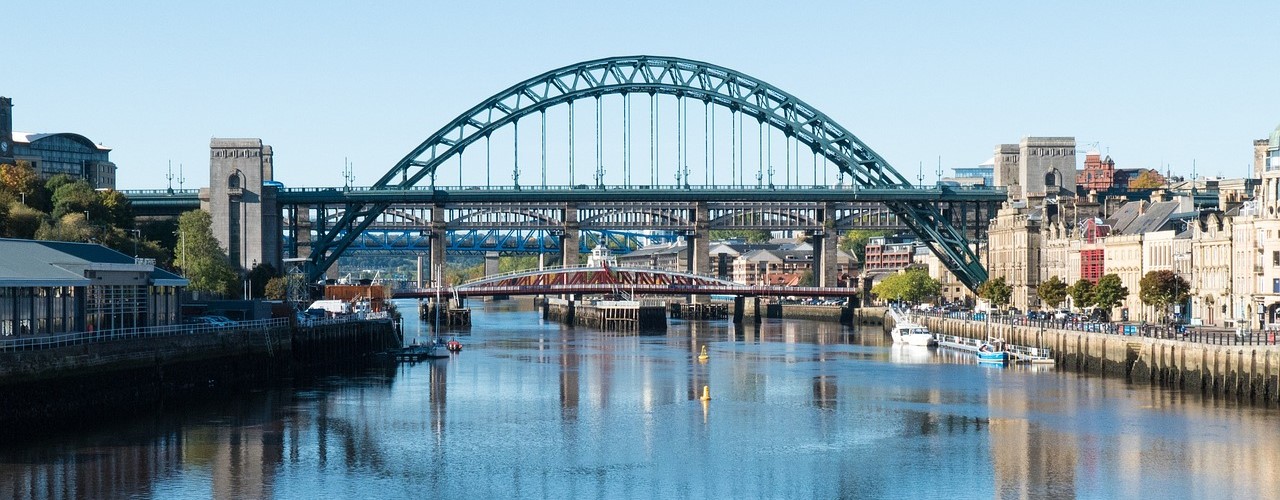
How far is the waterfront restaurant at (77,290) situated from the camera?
58.0m

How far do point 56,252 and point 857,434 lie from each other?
98.8 ft

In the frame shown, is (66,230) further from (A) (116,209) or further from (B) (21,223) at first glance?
(A) (116,209)

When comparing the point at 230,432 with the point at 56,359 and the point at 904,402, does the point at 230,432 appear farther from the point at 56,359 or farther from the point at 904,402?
the point at 904,402

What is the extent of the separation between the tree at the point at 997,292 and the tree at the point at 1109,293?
62.5 ft

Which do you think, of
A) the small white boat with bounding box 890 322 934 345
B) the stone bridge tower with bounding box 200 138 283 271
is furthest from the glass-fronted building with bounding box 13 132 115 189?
the small white boat with bounding box 890 322 934 345

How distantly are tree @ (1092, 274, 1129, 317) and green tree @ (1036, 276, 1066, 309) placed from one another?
301 inches

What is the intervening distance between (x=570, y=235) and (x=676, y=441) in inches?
3799

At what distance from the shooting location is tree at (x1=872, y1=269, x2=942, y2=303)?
148 metres

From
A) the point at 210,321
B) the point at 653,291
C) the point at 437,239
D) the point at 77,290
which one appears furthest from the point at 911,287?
the point at 77,290

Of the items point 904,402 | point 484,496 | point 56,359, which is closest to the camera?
point 484,496

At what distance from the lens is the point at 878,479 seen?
4703cm

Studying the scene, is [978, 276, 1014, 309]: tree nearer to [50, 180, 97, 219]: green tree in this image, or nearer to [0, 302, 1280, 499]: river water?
[0, 302, 1280, 499]: river water

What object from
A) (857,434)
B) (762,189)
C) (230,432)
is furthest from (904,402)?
(762,189)

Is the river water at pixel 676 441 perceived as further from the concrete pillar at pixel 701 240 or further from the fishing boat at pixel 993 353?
the concrete pillar at pixel 701 240
